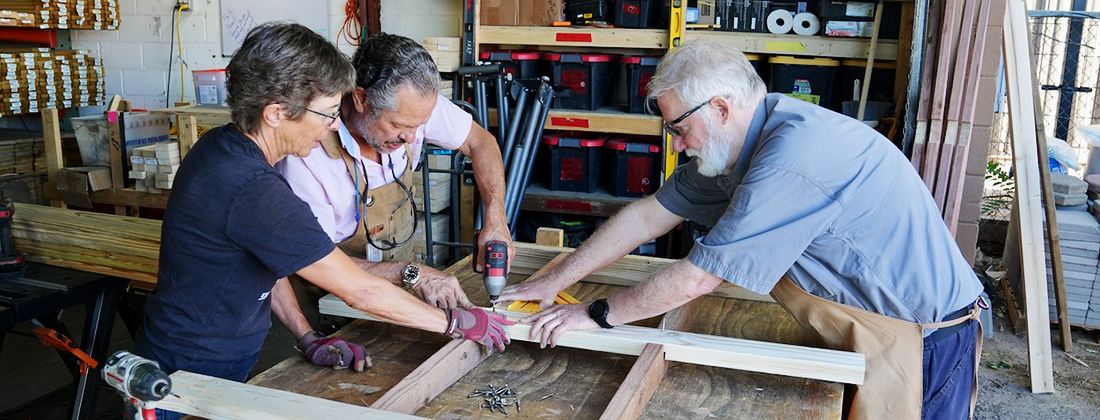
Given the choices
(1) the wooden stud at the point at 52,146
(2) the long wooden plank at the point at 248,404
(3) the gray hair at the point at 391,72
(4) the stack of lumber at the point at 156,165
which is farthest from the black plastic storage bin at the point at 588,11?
(2) the long wooden plank at the point at 248,404

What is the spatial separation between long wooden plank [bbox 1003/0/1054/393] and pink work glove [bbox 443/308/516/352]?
12.5 ft

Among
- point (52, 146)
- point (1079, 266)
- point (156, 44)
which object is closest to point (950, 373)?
point (1079, 266)

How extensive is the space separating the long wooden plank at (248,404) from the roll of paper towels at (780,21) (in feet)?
16.4

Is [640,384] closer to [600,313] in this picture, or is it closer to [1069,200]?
[600,313]

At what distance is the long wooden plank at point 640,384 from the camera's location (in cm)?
175

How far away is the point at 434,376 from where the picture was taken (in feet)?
6.48

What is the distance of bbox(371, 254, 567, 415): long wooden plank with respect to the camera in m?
1.82

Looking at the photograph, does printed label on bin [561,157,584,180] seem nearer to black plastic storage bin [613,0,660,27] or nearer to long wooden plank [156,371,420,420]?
black plastic storage bin [613,0,660,27]

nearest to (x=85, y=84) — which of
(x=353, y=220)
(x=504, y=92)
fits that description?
(x=504, y=92)

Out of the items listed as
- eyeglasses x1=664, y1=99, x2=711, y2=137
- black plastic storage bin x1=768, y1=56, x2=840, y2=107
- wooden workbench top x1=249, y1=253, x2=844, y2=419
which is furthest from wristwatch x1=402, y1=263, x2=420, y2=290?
black plastic storage bin x1=768, y1=56, x2=840, y2=107

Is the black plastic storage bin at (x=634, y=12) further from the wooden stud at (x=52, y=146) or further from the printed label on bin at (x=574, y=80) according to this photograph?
the wooden stud at (x=52, y=146)

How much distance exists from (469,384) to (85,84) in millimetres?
6921

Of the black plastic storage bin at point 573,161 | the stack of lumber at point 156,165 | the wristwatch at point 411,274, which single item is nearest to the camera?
the wristwatch at point 411,274

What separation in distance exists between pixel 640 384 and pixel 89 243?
10.2 ft
